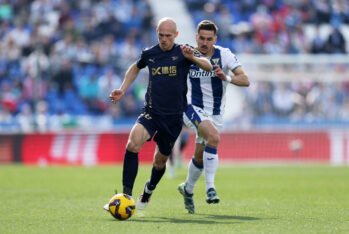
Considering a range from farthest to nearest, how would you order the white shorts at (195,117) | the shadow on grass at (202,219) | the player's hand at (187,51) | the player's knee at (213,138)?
the white shorts at (195,117) → the player's knee at (213,138) → the player's hand at (187,51) → the shadow on grass at (202,219)

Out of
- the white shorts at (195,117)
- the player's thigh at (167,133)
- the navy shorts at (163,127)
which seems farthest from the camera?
the white shorts at (195,117)

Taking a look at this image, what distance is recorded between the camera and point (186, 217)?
35.2 ft

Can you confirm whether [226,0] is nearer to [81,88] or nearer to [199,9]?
[199,9]

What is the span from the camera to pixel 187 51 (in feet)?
34.7

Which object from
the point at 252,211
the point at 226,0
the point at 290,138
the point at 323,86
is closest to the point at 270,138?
the point at 290,138

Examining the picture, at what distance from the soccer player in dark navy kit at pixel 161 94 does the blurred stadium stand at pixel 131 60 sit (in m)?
16.6

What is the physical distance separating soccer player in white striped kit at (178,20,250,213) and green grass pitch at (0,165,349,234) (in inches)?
19.4

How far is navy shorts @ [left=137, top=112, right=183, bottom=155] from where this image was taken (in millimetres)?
10844

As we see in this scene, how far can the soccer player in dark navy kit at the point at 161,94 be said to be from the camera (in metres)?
10.6

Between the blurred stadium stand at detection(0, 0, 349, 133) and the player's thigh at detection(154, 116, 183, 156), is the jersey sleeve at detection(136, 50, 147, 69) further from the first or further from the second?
the blurred stadium stand at detection(0, 0, 349, 133)

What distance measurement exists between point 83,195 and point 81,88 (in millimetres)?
14268

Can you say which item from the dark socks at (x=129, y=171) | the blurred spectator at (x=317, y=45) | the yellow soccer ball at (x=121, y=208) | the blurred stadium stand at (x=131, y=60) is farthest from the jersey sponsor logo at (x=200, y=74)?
the blurred spectator at (x=317, y=45)

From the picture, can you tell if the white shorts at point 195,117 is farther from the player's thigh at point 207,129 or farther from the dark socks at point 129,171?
the dark socks at point 129,171

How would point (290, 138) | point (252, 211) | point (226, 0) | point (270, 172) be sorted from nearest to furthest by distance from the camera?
point (252, 211), point (270, 172), point (290, 138), point (226, 0)
